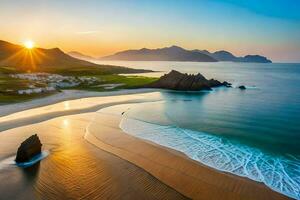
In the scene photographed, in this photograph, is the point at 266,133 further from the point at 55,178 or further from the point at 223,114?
the point at 55,178

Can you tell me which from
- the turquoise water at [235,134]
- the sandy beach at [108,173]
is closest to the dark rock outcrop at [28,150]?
the sandy beach at [108,173]

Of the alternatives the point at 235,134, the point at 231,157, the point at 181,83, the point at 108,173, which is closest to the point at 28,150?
the point at 108,173

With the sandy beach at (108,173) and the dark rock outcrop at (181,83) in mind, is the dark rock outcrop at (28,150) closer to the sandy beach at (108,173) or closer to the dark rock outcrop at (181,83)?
the sandy beach at (108,173)

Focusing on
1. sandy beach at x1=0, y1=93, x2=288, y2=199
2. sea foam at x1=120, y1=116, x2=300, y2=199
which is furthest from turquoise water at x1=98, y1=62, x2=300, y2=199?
sandy beach at x1=0, y1=93, x2=288, y2=199

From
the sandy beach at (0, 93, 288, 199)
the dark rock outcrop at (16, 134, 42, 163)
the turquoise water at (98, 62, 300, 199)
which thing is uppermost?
the dark rock outcrop at (16, 134, 42, 163)

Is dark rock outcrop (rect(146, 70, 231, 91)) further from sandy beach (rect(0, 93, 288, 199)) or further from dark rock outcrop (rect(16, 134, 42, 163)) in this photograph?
dark rock outcrop (rect(16, 134, 42, 163))
